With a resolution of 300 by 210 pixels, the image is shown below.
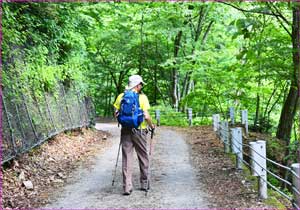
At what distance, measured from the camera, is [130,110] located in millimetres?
7551

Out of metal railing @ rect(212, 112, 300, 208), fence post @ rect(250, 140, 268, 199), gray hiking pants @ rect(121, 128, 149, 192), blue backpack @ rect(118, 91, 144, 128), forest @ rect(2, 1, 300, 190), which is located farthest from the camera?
forest @ rect(2, 1, 300, 190)

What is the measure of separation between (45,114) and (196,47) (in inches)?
595

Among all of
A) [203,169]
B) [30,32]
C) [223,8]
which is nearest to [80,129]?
[30,32]

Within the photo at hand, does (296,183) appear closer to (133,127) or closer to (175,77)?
(133,127)

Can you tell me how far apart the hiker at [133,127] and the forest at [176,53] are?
8.44 feet

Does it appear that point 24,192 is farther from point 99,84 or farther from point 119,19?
point 99,84

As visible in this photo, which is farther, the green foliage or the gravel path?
the green foliage

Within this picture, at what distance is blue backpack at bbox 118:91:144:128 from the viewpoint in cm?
753

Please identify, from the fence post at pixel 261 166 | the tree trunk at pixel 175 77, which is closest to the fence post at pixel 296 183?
the fence post at pixel 261 166

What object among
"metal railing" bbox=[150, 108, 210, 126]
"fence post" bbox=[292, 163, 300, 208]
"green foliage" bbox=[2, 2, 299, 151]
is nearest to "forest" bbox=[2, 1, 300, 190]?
"green foliage" bbox=[2, 2, 299, 151]

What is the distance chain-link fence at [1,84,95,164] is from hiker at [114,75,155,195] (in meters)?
2.68

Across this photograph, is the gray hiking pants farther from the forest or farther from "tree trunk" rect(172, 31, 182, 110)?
"tree trunk" rect(172, 31, 182, 110)

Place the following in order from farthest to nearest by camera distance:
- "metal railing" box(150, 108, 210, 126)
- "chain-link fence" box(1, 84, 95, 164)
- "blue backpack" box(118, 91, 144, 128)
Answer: "metal railing" box(150, 108, 210, 126), "chain-link fence" box(1, 84, 95, 164), "blue backpack" box(118, 91, 144, 128)

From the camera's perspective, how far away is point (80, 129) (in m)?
17.1
